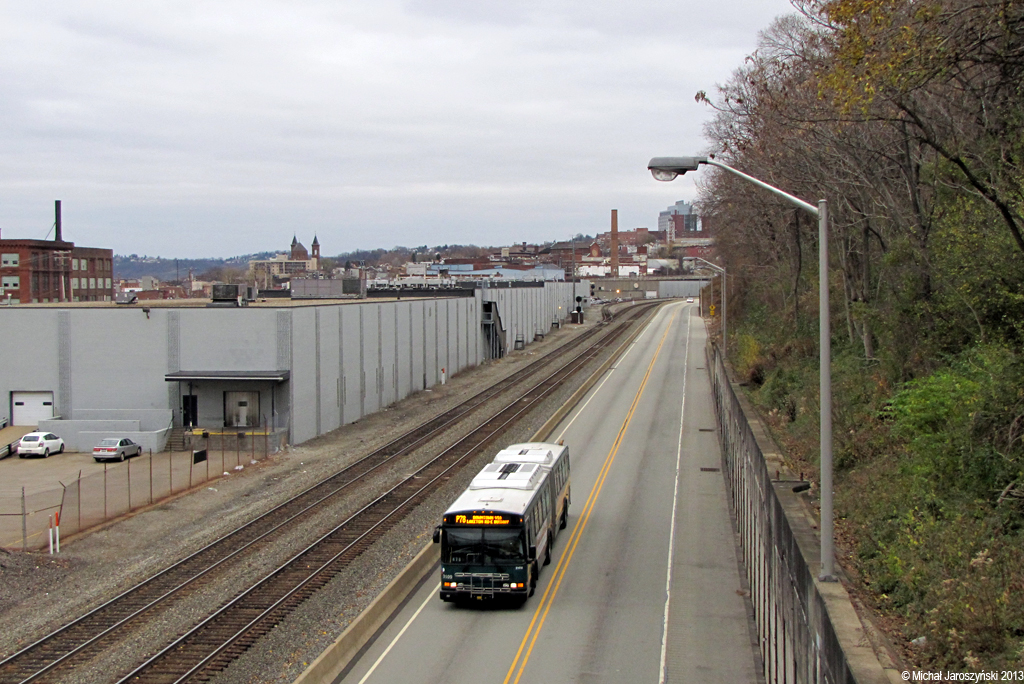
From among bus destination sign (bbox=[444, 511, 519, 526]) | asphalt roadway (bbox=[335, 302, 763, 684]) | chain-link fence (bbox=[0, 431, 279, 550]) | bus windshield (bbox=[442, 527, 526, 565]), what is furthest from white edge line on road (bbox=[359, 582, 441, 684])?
chain-link fence (bbox=[0, 431, 279, 550])

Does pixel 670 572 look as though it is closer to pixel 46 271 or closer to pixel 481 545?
pixel 481 545

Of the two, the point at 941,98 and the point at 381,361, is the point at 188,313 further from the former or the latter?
the point at 941,98

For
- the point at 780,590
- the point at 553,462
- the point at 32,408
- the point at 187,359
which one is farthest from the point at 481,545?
the point at 32,408

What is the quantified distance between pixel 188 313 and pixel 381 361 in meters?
13.2

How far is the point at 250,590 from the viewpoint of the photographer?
21.2 meters

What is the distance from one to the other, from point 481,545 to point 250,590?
592 cm

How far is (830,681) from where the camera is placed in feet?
34.1

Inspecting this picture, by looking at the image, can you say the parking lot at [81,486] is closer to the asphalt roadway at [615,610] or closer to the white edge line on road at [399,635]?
the white edge line on road at [399,635]

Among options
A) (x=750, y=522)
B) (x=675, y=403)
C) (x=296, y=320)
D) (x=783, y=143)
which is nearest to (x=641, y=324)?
(x=675, y=403)

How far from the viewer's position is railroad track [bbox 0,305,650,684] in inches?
688

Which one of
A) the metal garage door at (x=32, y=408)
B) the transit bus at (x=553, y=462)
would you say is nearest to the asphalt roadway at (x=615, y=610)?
the transit bus at (x=553, y=462)

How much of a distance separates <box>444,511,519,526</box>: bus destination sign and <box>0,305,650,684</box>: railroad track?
418cm

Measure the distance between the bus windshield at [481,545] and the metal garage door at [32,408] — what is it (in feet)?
106

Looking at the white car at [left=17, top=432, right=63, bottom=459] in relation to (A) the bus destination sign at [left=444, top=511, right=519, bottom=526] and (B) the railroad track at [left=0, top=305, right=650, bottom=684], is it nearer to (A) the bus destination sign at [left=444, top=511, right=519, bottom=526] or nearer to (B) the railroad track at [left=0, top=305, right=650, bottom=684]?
(B) the railroad track at [left=0, top=305, right=650, bottom=684]
